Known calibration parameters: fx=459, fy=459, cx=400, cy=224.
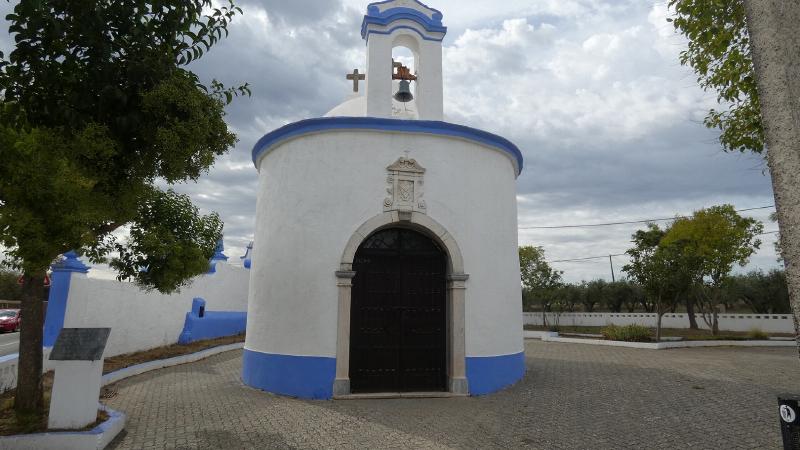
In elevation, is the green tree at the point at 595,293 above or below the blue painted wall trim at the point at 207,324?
above

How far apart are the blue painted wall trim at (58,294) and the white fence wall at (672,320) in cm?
2606

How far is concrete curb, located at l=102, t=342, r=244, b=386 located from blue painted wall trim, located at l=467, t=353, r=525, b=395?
6593 millimetres

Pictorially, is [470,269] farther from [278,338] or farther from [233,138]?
[233,138]

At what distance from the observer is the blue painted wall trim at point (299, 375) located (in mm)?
7180

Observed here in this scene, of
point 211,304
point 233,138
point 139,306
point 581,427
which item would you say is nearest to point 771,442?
point 581,427

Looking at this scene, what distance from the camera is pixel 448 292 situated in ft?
25.9

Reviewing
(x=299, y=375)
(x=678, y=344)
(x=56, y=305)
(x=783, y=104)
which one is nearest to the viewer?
A: (x=783, y=104)

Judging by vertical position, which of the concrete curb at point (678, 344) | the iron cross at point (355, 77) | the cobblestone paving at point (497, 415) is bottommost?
the cobblestone paving at point (497, 415)

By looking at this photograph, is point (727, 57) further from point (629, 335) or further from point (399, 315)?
point (629, 335)

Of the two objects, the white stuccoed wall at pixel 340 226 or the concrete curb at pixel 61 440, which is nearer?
the concrete curb at pixel 61 440

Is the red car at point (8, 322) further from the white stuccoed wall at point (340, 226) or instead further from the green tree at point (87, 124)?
the green tree at point (87, 124)

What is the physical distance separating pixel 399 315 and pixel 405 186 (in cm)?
218

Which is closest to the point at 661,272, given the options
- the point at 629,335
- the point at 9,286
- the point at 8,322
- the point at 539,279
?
the point at 629,335

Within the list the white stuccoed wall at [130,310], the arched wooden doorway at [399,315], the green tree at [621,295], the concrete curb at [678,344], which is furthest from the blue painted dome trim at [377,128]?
the green tree at [621,295]
